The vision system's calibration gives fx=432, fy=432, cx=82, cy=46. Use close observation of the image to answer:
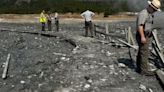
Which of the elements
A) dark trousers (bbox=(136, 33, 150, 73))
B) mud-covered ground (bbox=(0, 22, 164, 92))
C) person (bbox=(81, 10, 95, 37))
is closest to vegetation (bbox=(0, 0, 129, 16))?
person (bbox=(81, 10, 95, 37))

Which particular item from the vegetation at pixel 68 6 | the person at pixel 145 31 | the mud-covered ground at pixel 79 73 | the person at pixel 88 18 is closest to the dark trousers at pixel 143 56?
the person at pixel 145 31

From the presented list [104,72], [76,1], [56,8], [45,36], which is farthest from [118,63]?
[76,1]

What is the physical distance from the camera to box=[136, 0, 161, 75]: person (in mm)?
10190

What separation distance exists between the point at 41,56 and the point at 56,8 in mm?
42038

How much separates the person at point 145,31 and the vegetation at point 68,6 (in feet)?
134

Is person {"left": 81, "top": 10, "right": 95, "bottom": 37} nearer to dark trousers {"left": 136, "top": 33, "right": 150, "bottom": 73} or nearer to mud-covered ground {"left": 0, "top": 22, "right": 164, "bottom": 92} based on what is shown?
mud-covered ground {"left": 0, "top": 22, "right": 164, "bottom": 92}

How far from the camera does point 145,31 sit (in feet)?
34.3

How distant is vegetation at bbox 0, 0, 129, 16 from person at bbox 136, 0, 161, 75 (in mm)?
40711

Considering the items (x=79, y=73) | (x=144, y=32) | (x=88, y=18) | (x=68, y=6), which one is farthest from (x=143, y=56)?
(x=68, y=6)

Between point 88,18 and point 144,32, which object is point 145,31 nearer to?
point 144,32

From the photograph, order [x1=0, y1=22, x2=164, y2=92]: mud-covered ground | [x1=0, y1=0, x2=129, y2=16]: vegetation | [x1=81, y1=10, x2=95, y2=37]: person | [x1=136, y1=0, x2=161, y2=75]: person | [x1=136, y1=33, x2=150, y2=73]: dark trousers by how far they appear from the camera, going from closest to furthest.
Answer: [x1=0, y1=22, x2=164, y2=92]: mud-covered ground
[x1=136, y1=0, x2=161, y2=75]: person
[x1=136, y1=33, x2=150, y2=73]: dark trousers
[x1=81, y1=10, x2=95, y2=37]: person
[x1=0, y1=0, x2=129, y2=16]: vegetation

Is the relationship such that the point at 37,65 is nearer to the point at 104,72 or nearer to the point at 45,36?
the point at 104,72

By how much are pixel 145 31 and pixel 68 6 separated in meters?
46.6

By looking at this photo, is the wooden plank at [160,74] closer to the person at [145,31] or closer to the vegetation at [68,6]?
the person at [145,31]
